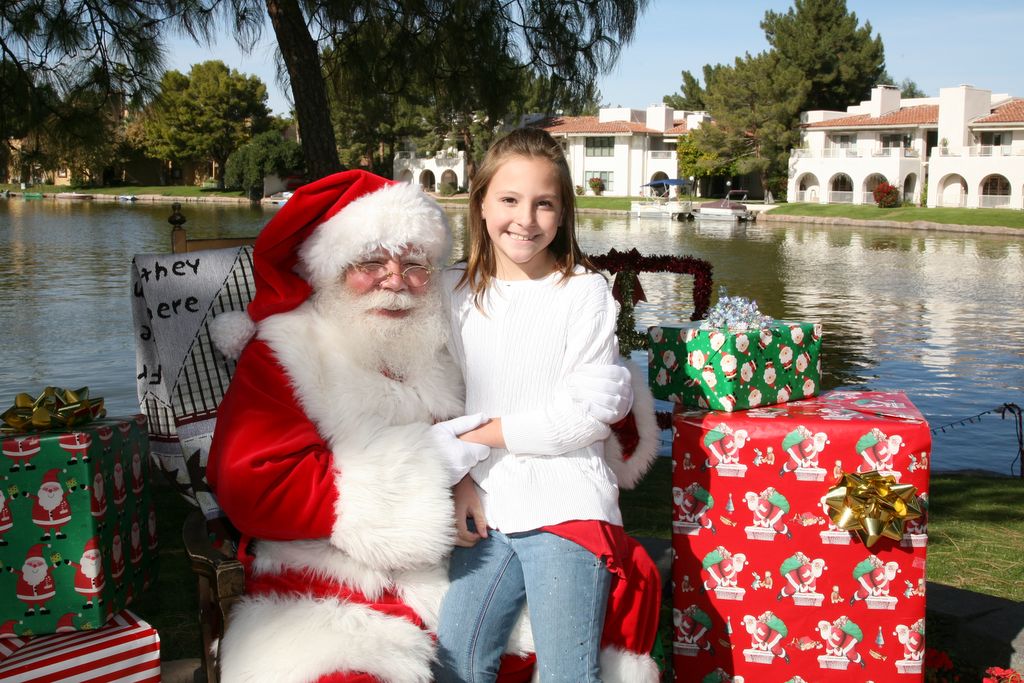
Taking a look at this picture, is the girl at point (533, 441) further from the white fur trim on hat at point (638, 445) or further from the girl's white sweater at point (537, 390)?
the white fur trim on hat at point (638, 445)

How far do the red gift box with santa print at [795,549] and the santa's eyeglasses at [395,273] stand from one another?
78cm

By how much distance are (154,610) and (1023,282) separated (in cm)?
1800

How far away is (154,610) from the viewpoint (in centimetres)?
331

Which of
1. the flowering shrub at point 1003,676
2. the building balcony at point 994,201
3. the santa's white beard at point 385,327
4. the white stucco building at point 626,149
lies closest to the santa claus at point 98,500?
the santa's white beard at point 385,327

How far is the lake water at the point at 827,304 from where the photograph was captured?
29.1 feet

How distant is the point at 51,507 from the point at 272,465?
0.90 meters

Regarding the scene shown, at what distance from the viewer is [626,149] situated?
4978cm

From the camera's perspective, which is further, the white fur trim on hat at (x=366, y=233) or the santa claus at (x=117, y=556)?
the santa claus at (x=117, y=556)

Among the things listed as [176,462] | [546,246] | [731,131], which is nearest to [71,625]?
[176,462]

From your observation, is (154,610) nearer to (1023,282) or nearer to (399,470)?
(399,470)

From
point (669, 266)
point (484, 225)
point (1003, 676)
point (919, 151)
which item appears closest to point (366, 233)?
point (484, 225)

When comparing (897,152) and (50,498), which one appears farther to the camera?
(897,152)

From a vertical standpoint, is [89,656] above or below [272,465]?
below

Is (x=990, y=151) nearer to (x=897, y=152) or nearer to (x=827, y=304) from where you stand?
(x=897, y=152)
